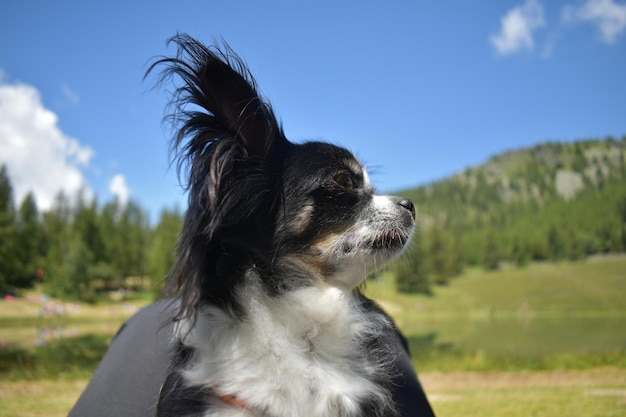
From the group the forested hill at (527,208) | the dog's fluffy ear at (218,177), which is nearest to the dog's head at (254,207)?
the dog's fluffy ear at (218,177)

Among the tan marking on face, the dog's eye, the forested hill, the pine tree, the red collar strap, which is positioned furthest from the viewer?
the pine tree

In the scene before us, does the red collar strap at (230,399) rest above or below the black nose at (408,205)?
below

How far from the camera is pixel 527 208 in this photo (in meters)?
70.1

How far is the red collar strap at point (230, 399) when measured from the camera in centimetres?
179

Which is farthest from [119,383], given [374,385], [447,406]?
[447,406]

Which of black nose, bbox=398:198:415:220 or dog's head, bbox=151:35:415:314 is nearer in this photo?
dog's head, bbox=151:35:415:314

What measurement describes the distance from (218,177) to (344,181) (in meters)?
0.64

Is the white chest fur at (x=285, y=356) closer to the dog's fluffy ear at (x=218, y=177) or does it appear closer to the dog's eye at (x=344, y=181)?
the dog's fluffy ear at (x=218, y=177)

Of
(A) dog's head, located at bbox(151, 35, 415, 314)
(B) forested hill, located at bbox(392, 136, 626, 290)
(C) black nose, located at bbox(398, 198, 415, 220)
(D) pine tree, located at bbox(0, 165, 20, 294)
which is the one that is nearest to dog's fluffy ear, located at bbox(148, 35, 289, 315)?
(A) dog's head, located at bbox(151, 35, 415, 314)

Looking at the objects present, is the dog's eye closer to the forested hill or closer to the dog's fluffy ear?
the dog's fluffy ear

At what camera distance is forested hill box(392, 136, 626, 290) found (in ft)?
99.9

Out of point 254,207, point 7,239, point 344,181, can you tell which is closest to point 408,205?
point 344,181

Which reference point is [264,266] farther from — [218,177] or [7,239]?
[7,239]

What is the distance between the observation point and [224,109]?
207 cm
